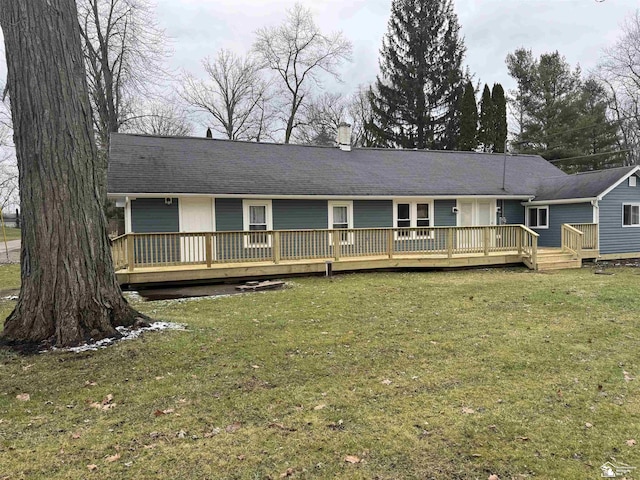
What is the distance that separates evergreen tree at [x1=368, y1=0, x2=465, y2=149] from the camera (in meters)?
31.9

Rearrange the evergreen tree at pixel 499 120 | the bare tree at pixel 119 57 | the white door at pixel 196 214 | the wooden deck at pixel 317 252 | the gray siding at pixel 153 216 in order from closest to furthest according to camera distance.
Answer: the wooden deck at pixel 317 252 < the gray siding at pixel 153 216 < the white door at pixel 196 214 < the bare tree at pixel 119 57 < the evergreen tree at pixel 499 120

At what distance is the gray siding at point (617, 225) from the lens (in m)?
15.5

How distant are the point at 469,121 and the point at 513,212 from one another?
1496 cm

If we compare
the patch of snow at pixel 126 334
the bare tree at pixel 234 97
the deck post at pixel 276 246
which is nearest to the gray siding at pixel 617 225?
the deck post at pixel 276 246

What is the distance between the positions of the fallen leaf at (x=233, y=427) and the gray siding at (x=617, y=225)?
1647 centimetres

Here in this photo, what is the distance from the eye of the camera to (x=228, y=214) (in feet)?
43.5

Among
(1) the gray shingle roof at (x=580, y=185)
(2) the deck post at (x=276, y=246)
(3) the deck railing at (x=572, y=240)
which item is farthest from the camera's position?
(1) the gray shingle roof at (x=580, y=185)

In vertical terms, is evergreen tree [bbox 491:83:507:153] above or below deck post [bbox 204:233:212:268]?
above

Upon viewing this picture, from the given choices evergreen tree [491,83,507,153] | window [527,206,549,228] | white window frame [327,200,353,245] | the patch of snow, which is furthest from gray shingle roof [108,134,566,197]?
evergreen tree [491,83,507,153]

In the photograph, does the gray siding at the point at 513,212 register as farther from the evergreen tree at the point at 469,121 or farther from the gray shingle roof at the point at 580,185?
the evergreen tree at the point at 469,121

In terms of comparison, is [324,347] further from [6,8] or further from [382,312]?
[6,8]

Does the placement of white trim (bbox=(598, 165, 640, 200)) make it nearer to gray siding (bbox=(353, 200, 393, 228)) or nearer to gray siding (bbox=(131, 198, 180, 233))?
gray siding (bbox=(353, 200, 393, 228))
